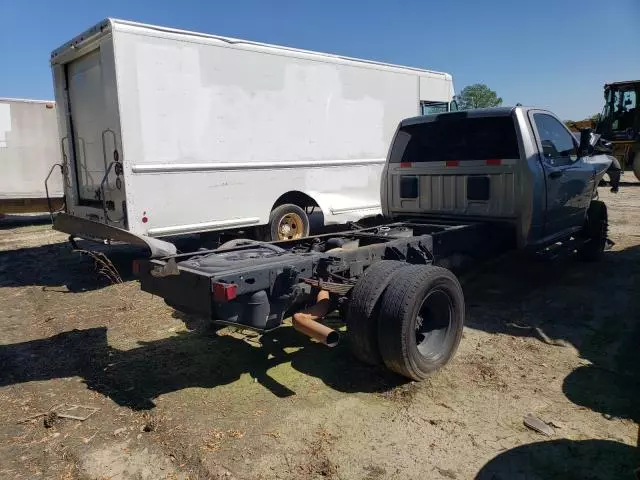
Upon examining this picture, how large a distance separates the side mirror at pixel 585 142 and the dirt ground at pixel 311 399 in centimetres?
169

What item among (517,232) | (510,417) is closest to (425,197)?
(517,232)

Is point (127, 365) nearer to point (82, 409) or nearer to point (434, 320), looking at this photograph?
point (82, 409)

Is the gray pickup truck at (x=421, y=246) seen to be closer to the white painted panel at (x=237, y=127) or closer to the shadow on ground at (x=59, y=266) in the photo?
the white painted panel at (x=237, y=127)

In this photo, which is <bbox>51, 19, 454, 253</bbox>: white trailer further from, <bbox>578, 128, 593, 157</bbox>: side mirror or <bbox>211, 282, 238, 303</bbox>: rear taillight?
<bbox>578, 128, 593, 157</bbox>: side mirror

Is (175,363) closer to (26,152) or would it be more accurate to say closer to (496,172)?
(496,172)

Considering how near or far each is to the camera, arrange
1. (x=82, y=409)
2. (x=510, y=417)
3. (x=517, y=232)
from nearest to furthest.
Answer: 1. (x=510, y=417)
2. (x=82, y=409)
3. (x=517, y=232)

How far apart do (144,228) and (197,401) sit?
11.8 ft

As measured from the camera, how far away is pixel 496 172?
219 inches

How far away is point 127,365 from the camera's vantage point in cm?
445

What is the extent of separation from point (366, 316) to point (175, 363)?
1.78 m

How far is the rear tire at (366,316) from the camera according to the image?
148 inches

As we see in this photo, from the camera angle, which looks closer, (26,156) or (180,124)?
A: (180,124)

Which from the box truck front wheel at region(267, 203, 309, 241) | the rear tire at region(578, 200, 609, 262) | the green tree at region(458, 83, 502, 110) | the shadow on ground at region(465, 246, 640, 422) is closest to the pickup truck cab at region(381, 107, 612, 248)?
the rear tire at region(578, 200, 609, 262)

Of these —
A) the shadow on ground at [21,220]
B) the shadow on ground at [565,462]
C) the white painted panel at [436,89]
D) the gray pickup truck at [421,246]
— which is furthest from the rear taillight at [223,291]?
the shadow on ground at [21,220]
